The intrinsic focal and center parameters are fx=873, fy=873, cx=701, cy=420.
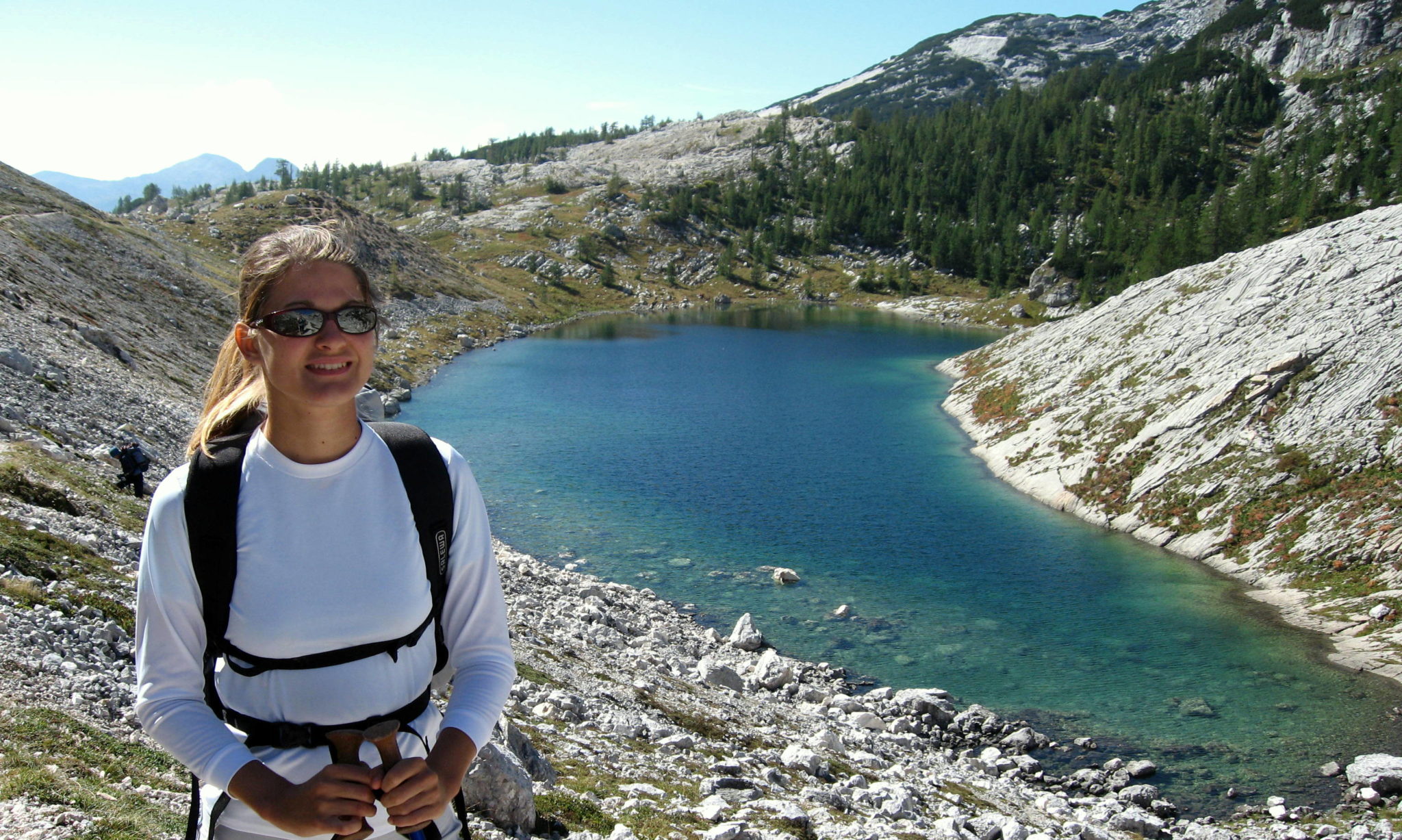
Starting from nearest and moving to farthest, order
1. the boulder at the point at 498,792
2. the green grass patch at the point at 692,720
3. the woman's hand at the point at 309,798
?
the woman's hand at the point at 309,798, the boulder at the point at 498,792, the green grass patch at the point at 692,720

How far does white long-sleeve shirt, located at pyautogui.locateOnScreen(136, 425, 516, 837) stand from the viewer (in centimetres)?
438

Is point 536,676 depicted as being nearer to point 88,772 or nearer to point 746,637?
point 746,637

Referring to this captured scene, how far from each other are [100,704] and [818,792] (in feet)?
42.8

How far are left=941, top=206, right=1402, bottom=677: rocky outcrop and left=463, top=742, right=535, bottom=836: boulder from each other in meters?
31.9

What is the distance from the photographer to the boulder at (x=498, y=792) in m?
12.4

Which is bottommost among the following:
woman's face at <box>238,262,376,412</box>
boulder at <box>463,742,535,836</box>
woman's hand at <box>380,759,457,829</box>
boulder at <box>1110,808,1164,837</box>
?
boulder at <box>1110,808,1164,837</box>

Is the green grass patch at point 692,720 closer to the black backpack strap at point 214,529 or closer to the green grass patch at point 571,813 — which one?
the green grass patch at point 571,813

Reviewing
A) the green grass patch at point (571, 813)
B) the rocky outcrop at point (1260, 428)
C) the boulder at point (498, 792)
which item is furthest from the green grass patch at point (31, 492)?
the rocky outcrop at point (1260, 428)

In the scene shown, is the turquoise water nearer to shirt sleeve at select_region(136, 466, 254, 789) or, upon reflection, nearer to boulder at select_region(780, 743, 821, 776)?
boulder at select_region(780, 743, 821, 776)

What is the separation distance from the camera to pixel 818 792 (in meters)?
18.3

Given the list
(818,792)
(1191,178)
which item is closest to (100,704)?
(818,792)

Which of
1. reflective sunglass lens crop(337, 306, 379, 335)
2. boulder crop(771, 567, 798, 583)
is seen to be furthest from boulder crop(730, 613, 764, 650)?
reflective sunglass lens crop(337, 306, 379, 335)

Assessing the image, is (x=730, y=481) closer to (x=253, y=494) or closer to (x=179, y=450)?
(x=179, y=450)

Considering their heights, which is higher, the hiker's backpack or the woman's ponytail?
the woman's ponytail
